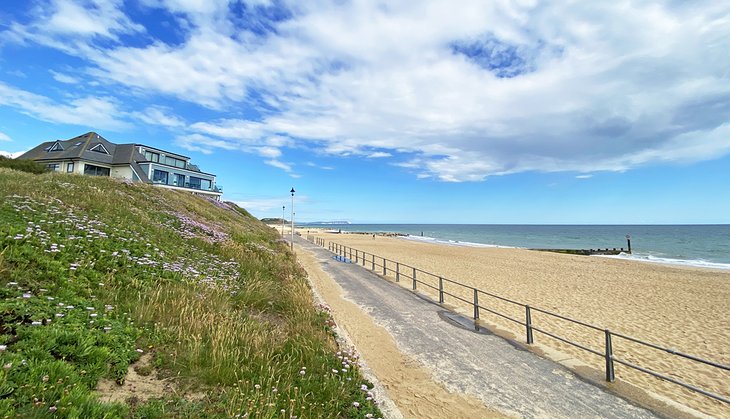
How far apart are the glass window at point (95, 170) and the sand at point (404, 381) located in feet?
125

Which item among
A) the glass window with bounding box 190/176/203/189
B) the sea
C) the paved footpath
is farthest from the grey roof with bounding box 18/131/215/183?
the sea

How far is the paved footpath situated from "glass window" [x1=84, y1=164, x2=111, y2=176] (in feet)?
126

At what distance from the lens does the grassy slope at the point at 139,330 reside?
3.29m

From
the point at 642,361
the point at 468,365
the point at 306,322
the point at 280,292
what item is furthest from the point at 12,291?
the point at 642,361

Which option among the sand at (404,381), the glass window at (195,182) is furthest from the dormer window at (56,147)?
the sand at (404,381)

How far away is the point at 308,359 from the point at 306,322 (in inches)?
66.7

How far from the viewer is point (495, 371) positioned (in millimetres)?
6504

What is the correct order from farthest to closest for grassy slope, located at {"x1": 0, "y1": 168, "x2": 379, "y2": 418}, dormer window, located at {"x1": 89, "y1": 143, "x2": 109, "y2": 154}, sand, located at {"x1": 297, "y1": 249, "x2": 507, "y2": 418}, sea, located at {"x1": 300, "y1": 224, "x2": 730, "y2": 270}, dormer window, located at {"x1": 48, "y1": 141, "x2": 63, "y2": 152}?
sea, located at {"x1": 300, "y1": 224, "x2": 730, "y2": 270}
dormer window, located at {"x1": 89, "y1": 143, "x2": 109, "y2": 154}
dormer window, located at {"x1": 48, "y1": 141, "x2": 63, "y2": 152}
sand, located at {"x1": 297, "y1": 249, "x2": 507, "y2": 418}
grassy slope, located at {"x1": 0, "y1": 168, "x2": 379, "y2": 418}

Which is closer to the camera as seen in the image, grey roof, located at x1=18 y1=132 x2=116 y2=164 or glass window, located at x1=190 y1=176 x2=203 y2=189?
grey roof, located at x1=18 y1=132 x2=116 y2=164

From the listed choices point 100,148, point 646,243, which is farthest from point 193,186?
point 646,243

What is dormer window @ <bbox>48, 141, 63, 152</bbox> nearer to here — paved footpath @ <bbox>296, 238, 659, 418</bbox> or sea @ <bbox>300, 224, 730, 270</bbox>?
paved footpath @ <bbox>296, 238, 659, 418</bbox>

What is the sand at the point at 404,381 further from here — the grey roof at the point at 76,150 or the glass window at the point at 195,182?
the glass window at the point at 195,182

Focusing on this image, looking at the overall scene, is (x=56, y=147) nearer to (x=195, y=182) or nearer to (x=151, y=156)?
(x=151, y=156)

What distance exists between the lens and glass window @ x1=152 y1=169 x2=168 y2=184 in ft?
134
